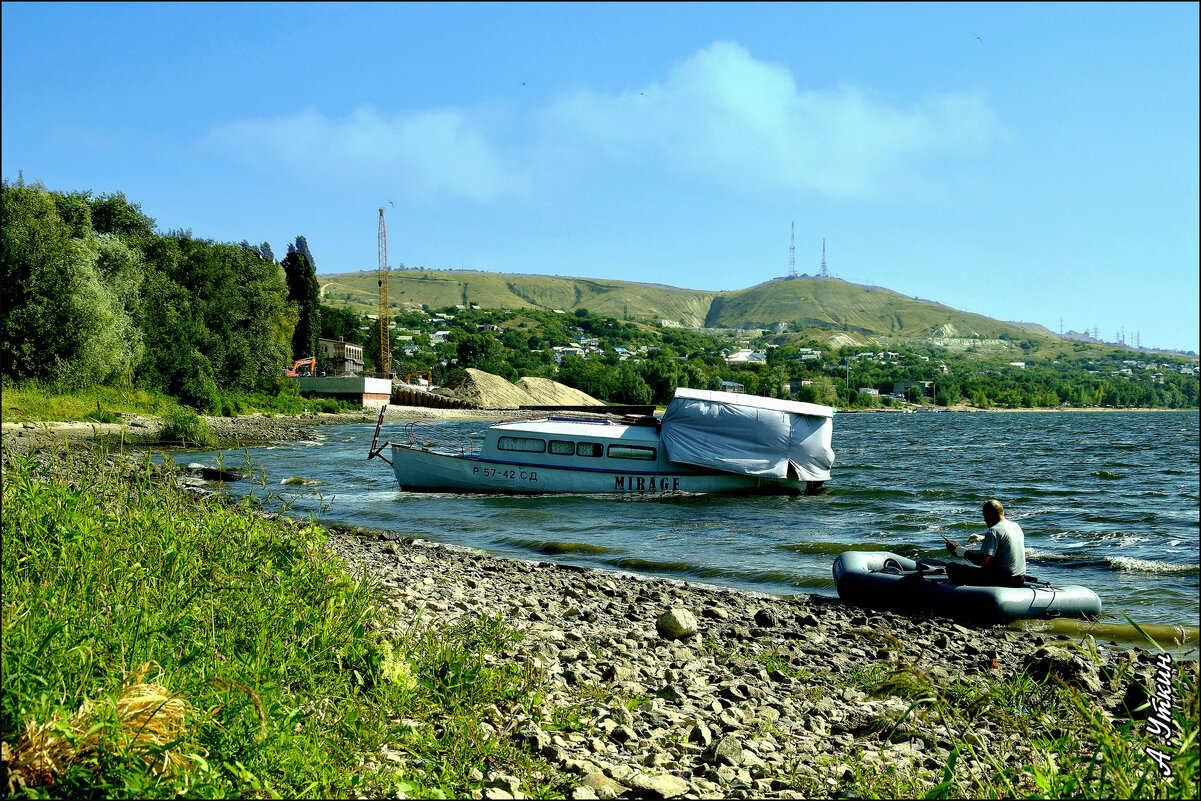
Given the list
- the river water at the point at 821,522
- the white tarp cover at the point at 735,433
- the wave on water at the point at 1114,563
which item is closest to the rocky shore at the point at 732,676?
the river water at the point at 821,522

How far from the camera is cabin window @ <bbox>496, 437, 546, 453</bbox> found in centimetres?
2452

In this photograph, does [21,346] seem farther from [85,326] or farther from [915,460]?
[915,460]

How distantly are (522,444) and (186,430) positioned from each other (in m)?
18.7

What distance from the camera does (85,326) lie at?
129ft

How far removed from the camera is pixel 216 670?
4.09 m

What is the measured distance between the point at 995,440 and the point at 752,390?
3832 cm

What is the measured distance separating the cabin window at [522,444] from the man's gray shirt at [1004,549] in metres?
15.3

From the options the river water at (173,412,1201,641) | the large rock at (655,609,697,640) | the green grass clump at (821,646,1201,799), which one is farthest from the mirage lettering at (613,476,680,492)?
the green grass clump at (821,646,1201,799)

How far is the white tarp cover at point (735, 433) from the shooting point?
24391 millimetres

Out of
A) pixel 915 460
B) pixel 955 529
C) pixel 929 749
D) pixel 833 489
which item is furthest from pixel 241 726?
pixel 915 460

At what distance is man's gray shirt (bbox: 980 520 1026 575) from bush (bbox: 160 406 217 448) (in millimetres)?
32256

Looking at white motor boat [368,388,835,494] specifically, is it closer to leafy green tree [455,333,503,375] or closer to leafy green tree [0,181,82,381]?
leafy green tree [0,181,82,381]

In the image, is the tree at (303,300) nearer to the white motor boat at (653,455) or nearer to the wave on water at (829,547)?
the white motor boat at (653,455)

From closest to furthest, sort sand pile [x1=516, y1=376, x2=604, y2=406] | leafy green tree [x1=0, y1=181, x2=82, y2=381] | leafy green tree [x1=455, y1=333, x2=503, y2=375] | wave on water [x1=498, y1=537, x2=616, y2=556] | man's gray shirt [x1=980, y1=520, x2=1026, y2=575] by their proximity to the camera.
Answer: man's gray shirt [x1=980, y1=520, x2=1026, y2=575]
wave on water [x1=498, y1=537, x2=616, y2=556]
leafy green tree [x1=0, y1=181, x2=82, y2=381]
sand pile [x1=516, y1=376, x2=604, y2=406]
leafy green tree [x1=455, y1=333, x2=503, y2=375]
